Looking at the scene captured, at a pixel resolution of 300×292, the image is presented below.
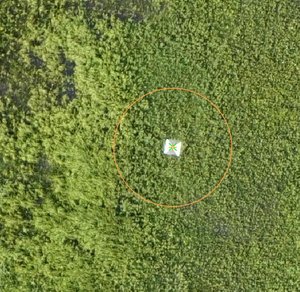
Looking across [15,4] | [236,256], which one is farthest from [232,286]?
[15,4]

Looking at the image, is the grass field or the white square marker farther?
the white square marker

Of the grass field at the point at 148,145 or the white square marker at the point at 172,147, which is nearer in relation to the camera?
the grass field at the point at 148,145

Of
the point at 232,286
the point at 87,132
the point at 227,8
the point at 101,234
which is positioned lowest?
the point at 232,286

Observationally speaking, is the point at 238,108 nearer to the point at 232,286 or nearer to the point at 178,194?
the point at 178,194
